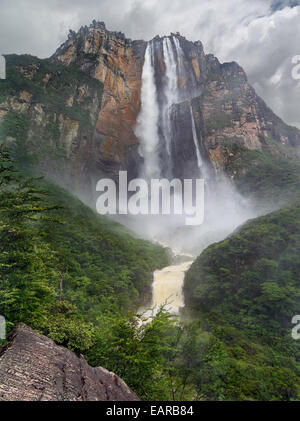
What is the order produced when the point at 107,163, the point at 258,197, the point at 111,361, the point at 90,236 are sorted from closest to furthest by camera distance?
the point at 111,361 < the point at 90,236 < the point at 258,197 < the point at 107,163

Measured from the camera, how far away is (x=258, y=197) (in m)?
38.4

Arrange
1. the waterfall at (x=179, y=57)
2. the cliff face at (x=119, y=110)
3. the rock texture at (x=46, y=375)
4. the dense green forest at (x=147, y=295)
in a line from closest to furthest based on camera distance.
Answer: the rock texture at (x=46, y=375)
the dense green forest at (x=147, y=295)
the cliff face at (x=119, y=110)
the waterfall at (x=179, y=57)

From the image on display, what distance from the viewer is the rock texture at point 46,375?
3.44 metres

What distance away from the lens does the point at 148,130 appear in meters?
56.8

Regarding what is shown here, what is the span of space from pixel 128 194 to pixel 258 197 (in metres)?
31.5

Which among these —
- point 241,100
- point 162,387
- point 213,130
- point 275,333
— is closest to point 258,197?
point 213,130

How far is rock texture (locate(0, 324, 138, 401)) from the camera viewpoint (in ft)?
11.3

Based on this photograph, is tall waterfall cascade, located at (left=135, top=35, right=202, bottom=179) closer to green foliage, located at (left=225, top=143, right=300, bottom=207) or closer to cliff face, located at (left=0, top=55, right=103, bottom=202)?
green foliage, located at (left=225, top=143, right=300, bottom=207)

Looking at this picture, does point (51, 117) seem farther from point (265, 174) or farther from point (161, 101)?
point (265, 174)

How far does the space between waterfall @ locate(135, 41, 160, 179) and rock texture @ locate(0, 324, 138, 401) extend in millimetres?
53632

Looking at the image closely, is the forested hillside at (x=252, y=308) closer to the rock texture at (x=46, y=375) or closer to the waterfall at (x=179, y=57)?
the rock texture at (x=46, y=375)

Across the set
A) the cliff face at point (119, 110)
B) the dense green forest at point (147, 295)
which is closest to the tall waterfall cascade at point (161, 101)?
the cliff face at point (119, 110)

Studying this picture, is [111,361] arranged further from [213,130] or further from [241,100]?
[241,100]

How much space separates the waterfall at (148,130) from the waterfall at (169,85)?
2.42 metres
